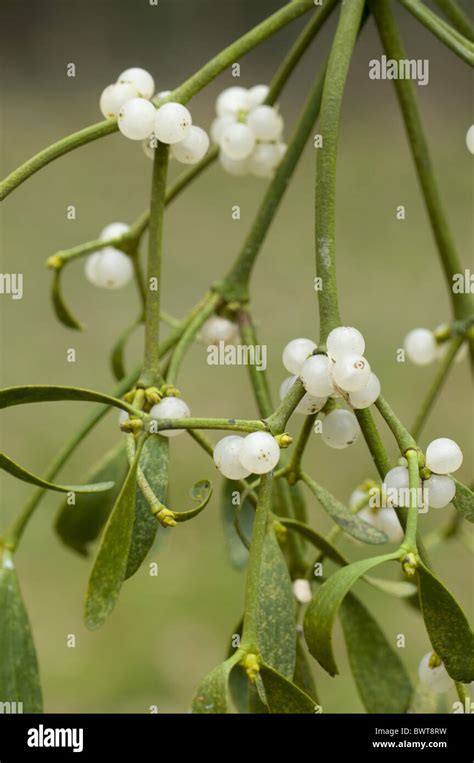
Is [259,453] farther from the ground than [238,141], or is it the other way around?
[238,141]

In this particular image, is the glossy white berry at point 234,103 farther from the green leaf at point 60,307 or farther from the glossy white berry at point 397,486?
the glossy white berry at point 397,486

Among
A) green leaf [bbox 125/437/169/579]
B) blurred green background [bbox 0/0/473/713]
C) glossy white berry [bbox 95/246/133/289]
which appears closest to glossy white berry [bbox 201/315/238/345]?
glossy white berry [bbox 95/246/133/289]

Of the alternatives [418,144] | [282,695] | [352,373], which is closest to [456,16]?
[418,144]

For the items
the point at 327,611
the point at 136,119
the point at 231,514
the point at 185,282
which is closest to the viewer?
the point at 327,611

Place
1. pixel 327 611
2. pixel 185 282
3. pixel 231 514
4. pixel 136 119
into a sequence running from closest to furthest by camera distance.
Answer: pixel 327 611 < pixel 136 119 < pixel 231 514 < pixel 185 282

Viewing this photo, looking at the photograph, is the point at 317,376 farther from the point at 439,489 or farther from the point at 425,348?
the point at 425,348

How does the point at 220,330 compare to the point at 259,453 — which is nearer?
the point at 259,453

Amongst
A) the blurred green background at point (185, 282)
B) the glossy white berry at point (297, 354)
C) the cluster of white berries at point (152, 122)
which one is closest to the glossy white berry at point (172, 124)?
the cluster of white berries at point (152, 122)
